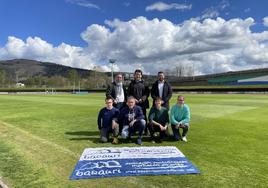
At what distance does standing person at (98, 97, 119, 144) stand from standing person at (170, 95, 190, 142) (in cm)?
166

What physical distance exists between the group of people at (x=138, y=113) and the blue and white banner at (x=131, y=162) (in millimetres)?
944

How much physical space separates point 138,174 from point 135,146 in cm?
220

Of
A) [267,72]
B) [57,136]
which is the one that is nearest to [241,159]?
[57,136]

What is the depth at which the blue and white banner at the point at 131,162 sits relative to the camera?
5.23 meters

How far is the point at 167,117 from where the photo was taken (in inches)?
322

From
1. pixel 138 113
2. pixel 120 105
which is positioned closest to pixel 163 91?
pixel 138 113

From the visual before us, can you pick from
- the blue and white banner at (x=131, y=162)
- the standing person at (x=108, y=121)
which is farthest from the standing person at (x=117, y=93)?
the blue and white banner at (x=131, y=162)

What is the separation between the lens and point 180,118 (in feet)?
27.1

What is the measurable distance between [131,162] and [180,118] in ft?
9.49

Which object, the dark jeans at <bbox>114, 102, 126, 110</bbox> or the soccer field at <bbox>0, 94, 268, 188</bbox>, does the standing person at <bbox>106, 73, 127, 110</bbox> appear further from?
the soccer field at <bbox>0, 94, 268, 188</bbox>

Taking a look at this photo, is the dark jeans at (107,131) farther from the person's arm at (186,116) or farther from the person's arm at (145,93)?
the person's arm at (186,116)

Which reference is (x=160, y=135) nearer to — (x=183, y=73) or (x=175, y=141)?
(x=175, y=141)

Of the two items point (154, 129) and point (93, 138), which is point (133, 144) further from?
point (93, 138)

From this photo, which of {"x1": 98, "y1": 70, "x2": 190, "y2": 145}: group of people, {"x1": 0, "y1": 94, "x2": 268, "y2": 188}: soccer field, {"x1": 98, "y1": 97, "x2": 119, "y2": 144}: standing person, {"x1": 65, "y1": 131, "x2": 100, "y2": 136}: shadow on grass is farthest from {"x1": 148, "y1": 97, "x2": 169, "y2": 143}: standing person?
{"x1": 65, "y1": 131, "x2": 100, "y2": 136}: shadow on grass
